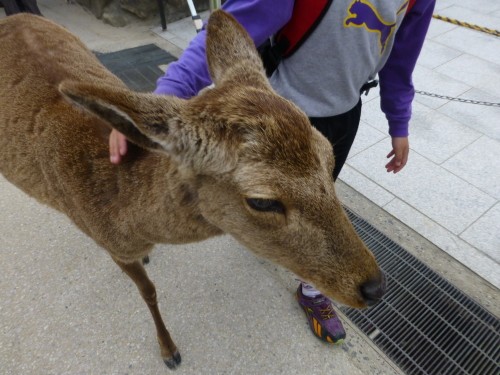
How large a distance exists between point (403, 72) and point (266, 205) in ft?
4.90

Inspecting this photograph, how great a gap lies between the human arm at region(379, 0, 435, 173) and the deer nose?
134 centimetres

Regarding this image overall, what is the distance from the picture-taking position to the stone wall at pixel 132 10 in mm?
7359

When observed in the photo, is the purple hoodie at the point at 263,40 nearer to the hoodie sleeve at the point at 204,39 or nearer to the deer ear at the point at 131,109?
the hoodie sleeve at the point at 204,39

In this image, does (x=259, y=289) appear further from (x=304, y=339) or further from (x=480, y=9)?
(x=480, y=9)

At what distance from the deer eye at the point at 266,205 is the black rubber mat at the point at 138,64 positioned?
4347 millimetres

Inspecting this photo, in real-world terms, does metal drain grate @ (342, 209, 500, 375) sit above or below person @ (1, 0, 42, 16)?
below

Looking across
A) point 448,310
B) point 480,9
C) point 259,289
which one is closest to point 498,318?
point 448,310

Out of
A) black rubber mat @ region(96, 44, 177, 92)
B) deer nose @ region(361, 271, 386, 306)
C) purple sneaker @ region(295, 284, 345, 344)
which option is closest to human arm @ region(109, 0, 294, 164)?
deer nose @ region(361, 271, 386, 306)

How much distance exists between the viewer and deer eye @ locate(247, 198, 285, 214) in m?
1.42

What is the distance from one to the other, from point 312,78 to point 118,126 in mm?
1141

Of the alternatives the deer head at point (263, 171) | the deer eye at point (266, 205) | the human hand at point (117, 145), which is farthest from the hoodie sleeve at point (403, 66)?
the human hand at point (117, 145)

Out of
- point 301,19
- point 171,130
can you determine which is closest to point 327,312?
point 171,130

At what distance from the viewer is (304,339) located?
2701 mm

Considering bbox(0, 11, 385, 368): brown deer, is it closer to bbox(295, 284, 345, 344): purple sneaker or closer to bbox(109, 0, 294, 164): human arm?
bbox(109, 0, 294, 164): human arm
